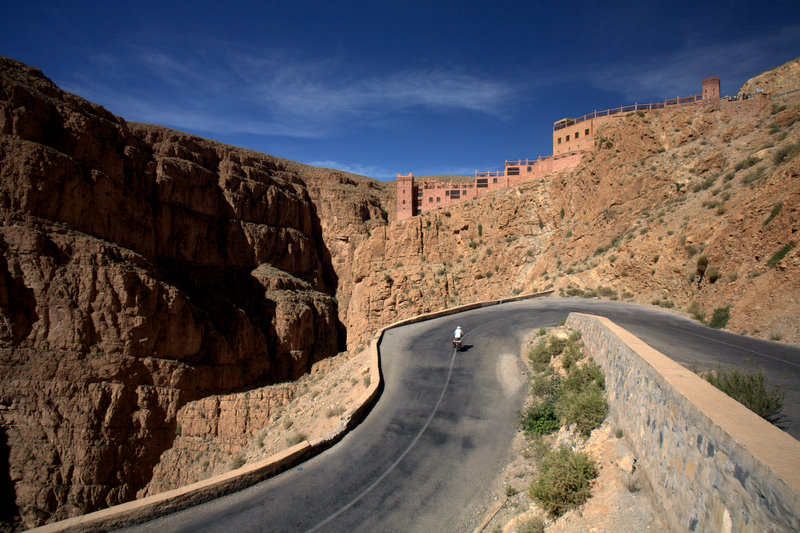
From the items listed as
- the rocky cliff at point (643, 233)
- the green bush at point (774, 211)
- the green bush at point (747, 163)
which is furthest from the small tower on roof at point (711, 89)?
the green bush at point (774, 211)

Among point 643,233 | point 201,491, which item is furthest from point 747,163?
point 201,491

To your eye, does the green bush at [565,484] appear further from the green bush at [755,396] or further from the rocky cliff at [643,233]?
the rocky cliff at [643,233]

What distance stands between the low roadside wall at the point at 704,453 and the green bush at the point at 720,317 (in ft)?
35.4

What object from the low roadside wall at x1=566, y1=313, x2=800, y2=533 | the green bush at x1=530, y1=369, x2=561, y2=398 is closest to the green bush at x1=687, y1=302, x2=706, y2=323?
the green bush at x1=530, y1=369, x2=561, y2=398

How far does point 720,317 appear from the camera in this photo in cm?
1509

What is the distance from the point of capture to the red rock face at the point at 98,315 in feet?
83.7

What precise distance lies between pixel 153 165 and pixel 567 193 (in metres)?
42.3

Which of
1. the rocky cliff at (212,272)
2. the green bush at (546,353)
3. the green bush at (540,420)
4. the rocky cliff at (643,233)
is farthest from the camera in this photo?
the rocky cliff at (212,272)

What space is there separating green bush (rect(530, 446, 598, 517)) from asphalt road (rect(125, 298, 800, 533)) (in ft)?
4.25

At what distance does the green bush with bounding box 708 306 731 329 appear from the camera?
584 inches

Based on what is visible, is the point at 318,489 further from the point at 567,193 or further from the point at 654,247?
the point at 567,193

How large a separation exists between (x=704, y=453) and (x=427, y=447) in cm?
611

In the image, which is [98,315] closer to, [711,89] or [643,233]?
[643,233]

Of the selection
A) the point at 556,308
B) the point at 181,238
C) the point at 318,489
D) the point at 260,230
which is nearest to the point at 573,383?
the point at 318,489
